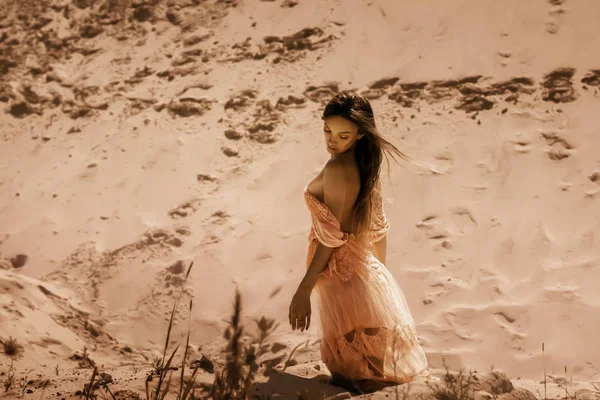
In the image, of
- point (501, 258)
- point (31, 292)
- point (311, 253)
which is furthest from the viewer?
point (501, 258)

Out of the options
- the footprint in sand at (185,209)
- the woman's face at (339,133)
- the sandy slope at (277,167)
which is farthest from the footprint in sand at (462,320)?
the footprint in sand at (185,209)

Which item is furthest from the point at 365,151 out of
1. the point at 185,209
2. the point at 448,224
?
the point at 185,209

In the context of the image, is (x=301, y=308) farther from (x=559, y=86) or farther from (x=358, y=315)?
(x=559, y=86)

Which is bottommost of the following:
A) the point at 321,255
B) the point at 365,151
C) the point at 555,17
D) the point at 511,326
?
the point at 511,326

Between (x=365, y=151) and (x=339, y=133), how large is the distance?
0.51 feet

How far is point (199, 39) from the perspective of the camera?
25.9ft

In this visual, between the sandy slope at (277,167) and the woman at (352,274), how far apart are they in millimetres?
1083

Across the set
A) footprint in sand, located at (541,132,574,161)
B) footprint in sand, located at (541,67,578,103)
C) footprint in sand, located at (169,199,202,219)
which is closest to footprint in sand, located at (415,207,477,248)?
footprint in sand, located at (541,132,574,161)

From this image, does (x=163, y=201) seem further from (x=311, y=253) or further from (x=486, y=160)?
(x=311, y=253)

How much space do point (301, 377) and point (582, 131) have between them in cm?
393

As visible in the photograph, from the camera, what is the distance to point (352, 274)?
2.79m

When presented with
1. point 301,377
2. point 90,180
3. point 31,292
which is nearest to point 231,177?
point 90,180

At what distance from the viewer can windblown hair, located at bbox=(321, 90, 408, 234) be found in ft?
8.93

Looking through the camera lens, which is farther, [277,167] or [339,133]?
[277,167]
